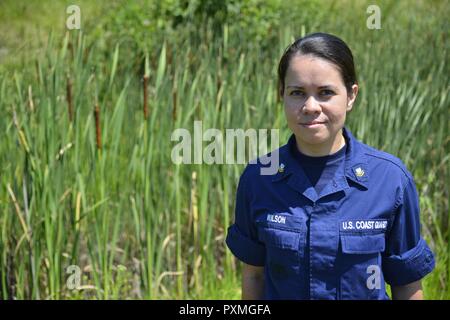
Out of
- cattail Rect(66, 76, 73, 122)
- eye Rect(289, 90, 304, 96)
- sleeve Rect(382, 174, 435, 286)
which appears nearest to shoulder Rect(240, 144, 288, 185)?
eye Rect(289, 90, 304, 96)

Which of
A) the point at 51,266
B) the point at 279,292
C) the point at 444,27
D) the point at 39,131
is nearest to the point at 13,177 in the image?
the point at 39,131

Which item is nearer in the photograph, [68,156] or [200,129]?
[68,156]

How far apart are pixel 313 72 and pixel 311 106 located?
0.27 ft

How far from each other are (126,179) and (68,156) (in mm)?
251

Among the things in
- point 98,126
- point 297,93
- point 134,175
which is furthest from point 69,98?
→ point 297,93

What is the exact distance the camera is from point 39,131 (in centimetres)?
286

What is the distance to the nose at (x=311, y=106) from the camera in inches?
65.2

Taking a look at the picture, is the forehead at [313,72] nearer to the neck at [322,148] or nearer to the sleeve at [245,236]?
the neck at [322,148]

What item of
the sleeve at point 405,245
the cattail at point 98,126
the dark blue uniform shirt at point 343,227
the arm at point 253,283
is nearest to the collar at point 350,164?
the dark blue uniform shirt at point 343,227

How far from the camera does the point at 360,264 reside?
5.61ft

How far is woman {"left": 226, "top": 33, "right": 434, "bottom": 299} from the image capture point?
168 cm

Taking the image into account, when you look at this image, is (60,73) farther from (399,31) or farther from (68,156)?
(399,31)

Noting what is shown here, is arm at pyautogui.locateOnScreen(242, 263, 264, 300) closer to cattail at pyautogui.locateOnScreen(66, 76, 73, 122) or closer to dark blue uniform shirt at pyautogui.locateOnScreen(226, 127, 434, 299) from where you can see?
dark blue uniform shirt at pyautogui.locateOnScreen(226, 127, 434, 299)

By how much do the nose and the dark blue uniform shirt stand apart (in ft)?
0.48
